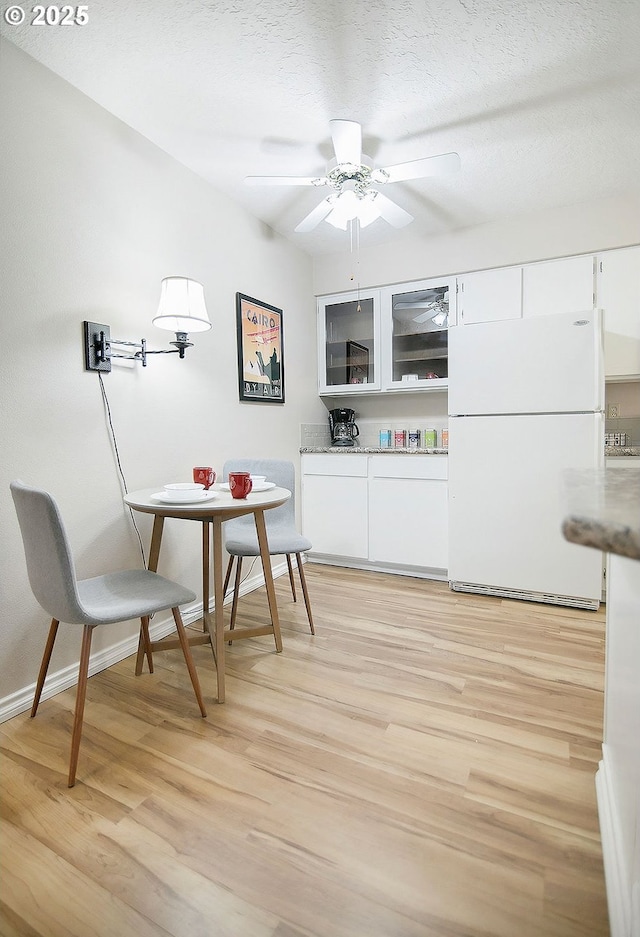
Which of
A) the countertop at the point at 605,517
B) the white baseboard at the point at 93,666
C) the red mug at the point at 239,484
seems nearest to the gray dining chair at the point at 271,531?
the white baseboard at the point at 93,666

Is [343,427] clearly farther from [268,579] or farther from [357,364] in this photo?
[268,579]

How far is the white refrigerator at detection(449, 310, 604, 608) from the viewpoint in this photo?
2.51m

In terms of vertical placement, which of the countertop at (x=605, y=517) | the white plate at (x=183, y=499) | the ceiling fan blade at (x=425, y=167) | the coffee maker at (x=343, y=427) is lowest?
the white plate at (x=183, y=499)

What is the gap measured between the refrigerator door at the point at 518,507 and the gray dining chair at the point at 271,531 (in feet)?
3.40

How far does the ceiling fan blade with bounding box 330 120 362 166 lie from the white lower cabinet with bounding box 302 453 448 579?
1739 mm

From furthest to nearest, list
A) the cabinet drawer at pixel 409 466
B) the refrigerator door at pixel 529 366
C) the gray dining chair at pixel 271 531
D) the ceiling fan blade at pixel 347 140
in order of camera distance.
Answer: the cabinet drawer at pixel 409 466, the refrigerator door at pixel 529 366, the gray dining chair at pixel 271 531, the ceiling fan blade at pixel 347 140

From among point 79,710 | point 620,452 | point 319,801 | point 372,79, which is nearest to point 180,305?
point 372,79

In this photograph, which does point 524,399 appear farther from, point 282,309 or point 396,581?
point 282,309

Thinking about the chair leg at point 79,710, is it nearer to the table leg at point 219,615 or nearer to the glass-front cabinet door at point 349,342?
the table leg at point 219,615

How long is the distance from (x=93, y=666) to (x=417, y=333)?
2899 mm

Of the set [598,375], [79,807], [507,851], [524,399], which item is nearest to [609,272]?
[598,375]

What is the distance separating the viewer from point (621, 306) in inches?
112

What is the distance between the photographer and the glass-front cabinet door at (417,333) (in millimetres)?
3344

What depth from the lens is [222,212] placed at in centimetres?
272
